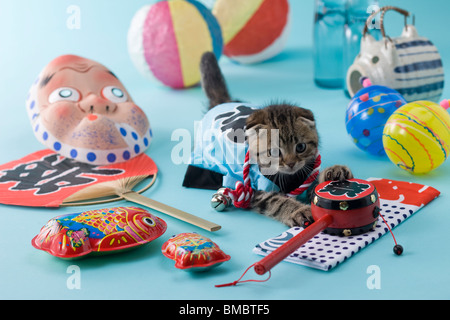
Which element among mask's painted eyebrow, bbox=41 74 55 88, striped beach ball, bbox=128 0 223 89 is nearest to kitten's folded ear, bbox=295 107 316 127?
mask's painted eyebrow, bbox=41 74 55 88

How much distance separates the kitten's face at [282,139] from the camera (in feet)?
5.43

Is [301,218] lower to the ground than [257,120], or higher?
lower

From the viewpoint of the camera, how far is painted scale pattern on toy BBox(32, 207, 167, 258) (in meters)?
1.44

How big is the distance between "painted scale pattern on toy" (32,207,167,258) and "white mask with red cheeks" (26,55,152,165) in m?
0.66

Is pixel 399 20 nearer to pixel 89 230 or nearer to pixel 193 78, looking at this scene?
pixel 193 78

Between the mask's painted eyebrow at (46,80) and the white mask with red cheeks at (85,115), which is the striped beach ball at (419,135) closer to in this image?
the white mask with red cheeks at (85,115)

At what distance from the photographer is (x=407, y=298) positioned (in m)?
1.27

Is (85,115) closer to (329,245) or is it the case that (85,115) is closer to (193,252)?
(193,252)

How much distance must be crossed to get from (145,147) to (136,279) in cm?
94

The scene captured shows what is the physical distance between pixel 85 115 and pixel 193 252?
102cm

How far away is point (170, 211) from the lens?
1.72 m

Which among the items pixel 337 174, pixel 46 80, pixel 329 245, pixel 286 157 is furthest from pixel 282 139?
pixel 46 80

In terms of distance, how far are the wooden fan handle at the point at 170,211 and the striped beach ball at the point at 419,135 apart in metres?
0.65

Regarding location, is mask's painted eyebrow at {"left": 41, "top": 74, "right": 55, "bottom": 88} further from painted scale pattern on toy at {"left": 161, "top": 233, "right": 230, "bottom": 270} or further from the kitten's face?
painted scale pattern on toy at {"left": 161, "top": 233, "right": 230, "bottom": 270}
